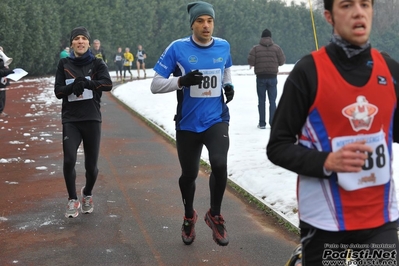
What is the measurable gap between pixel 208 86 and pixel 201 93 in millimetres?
84

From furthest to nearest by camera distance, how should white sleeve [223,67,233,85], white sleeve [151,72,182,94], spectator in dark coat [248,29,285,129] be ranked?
1. spectator in dark coat [248,29,285,129]
2. white sleeve [223,67,233,85]
3. white sleeve [151,72,182,94]

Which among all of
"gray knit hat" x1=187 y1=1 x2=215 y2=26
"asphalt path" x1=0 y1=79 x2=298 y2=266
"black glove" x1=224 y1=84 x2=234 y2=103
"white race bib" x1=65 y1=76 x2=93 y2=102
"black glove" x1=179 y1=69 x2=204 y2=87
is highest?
"gray knit hat" x1=187 y1=1 x2=215 y2=26

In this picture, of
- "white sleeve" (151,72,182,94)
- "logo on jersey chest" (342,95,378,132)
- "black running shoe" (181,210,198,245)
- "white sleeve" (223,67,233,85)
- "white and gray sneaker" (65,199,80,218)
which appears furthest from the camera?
"white and gray sneaker" (65,199,80,218)

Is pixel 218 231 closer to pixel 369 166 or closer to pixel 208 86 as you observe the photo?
pixel 208 86

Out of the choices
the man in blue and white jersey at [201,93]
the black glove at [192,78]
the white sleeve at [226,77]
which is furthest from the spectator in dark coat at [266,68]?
the black glove at [192,78]

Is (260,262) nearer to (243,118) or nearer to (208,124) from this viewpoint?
(208,124)

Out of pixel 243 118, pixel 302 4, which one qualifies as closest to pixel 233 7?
pixel 302 4

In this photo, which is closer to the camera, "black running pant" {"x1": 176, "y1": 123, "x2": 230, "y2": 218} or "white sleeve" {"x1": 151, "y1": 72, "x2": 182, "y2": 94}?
"white sleeve" {"x1": 151, "y1": 72, "x2": 182, "y2": 94}

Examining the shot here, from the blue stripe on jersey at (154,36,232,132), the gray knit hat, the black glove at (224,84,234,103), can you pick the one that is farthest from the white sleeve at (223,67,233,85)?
the gray knit hat

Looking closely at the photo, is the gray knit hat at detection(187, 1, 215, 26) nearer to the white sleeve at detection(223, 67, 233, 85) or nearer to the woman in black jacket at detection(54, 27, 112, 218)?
the white sleeve at detection(223, 67, 233, 85)

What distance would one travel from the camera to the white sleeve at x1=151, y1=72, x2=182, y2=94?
18.1ft

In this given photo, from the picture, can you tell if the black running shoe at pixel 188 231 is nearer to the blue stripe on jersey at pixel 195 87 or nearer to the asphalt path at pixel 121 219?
the asphalt path at pixel 121 219

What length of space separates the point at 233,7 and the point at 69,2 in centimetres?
2136

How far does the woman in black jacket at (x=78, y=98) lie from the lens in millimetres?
6914
